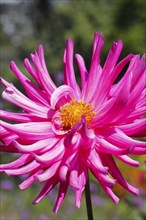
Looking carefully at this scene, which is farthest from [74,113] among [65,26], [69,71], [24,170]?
[65,26]

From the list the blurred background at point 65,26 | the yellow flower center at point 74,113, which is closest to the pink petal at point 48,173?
the yellow flower center at point 74,113

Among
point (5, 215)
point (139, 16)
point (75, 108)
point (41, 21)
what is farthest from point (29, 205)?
point (41, 21)

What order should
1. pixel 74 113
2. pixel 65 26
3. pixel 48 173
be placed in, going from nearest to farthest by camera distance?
pixel 48 173 → pixel 74 113 → pixel 65 26

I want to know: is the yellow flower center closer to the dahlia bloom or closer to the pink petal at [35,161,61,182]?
the dahlia bloom

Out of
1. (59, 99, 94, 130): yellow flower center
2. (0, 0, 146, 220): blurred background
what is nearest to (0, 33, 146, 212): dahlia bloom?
(59, 99, 94, 130): yellow flower center

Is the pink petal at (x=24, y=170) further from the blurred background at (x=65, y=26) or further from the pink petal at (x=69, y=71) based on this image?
the blurred background at (x=65, y=26)

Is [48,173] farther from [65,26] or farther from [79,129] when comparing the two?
[65,26]

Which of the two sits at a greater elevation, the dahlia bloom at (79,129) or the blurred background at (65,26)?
the blurred background at (65,26)
